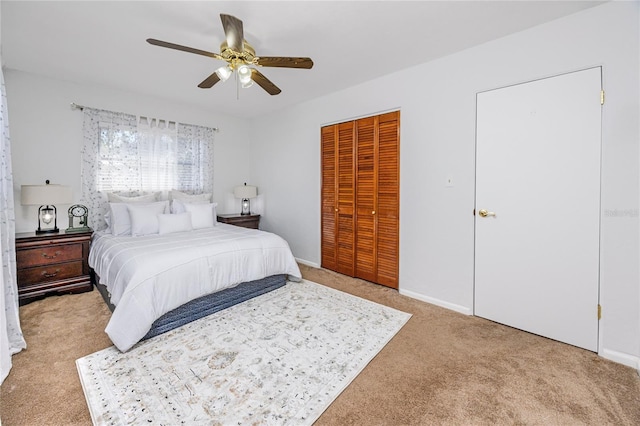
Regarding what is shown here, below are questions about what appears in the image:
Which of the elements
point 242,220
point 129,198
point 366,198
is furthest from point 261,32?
point 242,220

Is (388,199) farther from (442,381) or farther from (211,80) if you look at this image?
(211,80)

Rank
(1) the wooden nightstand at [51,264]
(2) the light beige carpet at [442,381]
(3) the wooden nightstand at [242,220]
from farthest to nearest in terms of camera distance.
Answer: (3) the wooden nightstand at [242,220], (1) the wooden nightstand at [51,264], (2) the light beige carpet at [442,381]

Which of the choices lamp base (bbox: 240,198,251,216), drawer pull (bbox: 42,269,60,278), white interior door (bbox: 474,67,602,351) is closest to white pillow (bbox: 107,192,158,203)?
drawer pull (bbox: 42,269,60,278)

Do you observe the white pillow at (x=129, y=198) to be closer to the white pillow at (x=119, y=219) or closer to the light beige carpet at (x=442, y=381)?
the white pillow at (x=119, y=219)

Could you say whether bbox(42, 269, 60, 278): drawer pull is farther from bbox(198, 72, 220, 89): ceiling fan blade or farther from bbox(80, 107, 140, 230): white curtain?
bbox(198, 72, 220, 89): ceiling fan blade

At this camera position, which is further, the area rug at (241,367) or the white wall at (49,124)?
the white wall at (49,124)

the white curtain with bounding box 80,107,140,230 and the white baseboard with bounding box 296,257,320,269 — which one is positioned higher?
the white curtain with bounding box 80,107,140,230

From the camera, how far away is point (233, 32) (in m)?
1.89

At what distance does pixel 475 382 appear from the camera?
5.69ft

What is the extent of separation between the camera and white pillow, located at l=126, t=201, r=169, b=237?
326cm

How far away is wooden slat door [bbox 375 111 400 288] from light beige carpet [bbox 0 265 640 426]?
951mm

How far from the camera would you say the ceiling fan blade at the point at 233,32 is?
177 cm

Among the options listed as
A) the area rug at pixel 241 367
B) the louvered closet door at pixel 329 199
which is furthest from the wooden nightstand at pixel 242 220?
the area rug at pixel 241 367

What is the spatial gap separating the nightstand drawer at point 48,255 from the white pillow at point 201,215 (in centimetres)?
123
